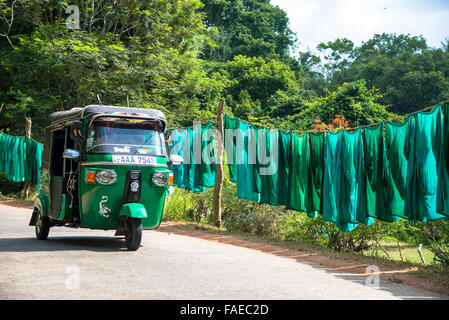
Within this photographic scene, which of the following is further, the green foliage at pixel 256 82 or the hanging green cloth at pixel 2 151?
the green foliage at pixel 256 82

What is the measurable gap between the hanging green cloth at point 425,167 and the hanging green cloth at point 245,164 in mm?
4814

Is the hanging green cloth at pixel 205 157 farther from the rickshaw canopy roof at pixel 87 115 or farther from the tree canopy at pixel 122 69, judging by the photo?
the tree canopy at pixel 122 69

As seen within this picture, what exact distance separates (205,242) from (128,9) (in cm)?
1653

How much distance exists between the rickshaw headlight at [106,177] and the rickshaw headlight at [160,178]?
2.25ft

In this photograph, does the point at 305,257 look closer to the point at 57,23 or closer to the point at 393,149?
the point at 393,149

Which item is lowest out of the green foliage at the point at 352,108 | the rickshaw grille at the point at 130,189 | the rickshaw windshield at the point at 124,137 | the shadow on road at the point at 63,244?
the shadow on road at the point at 63,244

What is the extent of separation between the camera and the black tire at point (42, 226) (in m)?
10.3

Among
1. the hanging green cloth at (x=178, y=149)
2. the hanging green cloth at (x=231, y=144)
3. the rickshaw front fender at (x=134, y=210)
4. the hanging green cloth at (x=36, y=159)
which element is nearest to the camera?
the rickshaw front fender at (x=134, y=210)

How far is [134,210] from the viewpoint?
9125 millimetres

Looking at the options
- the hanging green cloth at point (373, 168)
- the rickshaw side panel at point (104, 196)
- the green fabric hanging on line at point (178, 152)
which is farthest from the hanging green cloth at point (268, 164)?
the green fabric hanging on line at point (178, 152)

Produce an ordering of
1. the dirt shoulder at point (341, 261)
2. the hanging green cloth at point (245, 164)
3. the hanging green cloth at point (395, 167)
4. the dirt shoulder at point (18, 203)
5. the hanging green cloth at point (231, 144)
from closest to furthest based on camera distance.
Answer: the dirt shoulder at point (341, 261)
the hanging green cloth at point (395, 167)
the hanging green cloth at point (245, 164)
the hanging green cloth at point (231, 144)
the dirt shoulder at point (18, 203)

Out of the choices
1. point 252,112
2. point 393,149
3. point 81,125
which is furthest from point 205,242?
point 252,112

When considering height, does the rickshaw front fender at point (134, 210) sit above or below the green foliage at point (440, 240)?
above

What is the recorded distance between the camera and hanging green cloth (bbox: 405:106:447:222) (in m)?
7.96
